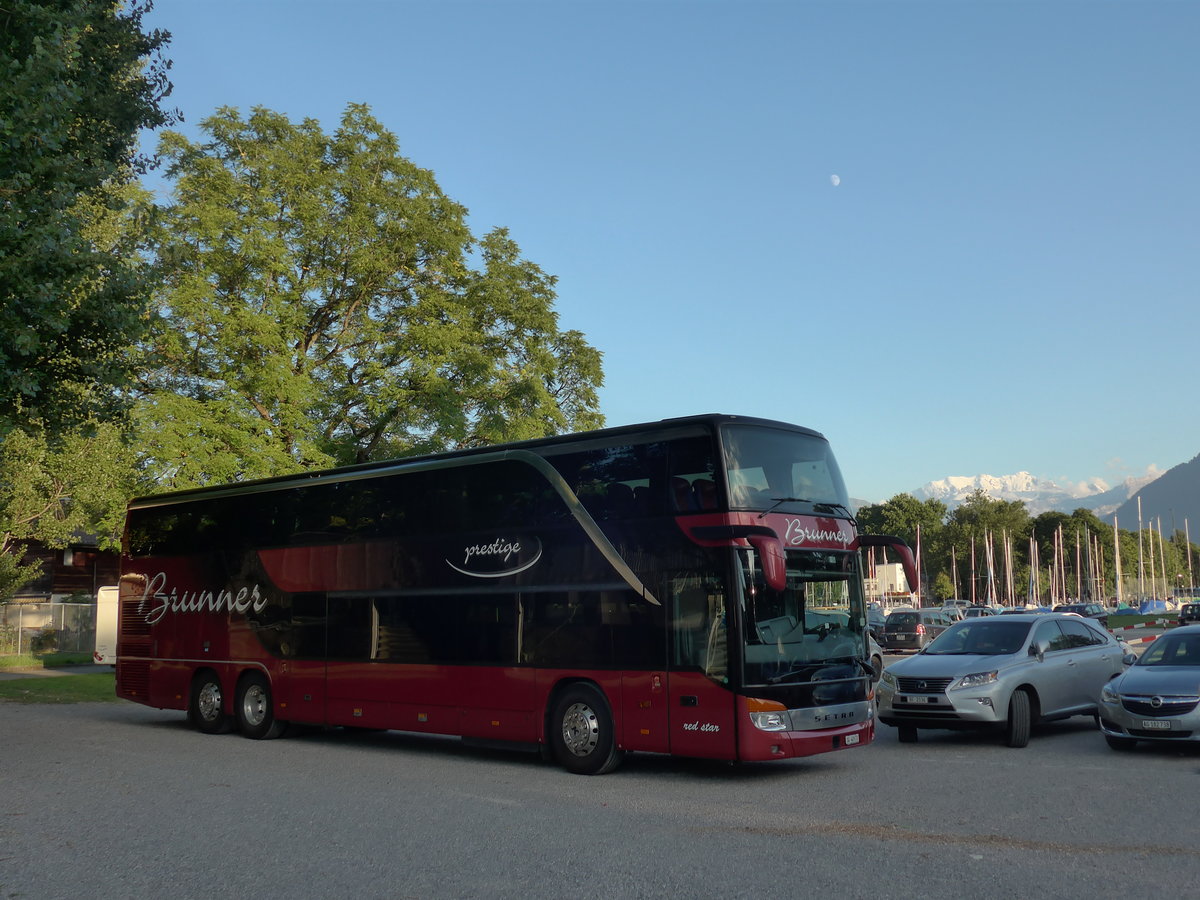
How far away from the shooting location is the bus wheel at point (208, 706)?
18891 millimetres

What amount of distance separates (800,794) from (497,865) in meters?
4.57

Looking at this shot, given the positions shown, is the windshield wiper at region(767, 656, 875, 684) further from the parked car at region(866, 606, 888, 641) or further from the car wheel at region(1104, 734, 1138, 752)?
the parked car at region(866, 606, 888, 641)

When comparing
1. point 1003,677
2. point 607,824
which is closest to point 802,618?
point 1003,677

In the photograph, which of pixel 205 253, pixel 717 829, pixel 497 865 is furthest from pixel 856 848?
pixel 205 253

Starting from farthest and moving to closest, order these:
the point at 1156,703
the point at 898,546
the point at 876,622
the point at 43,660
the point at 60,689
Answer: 1. the point at 876,622
2. the point at 43,660
3. the point at 60,689
4. the point at 898,546
5. the point at 1156,703

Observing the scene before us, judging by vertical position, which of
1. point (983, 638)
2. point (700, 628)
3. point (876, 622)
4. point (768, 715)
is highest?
point (700, 628)

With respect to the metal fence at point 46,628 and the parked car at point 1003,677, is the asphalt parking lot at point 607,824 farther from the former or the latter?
the metal fence at point 46,628

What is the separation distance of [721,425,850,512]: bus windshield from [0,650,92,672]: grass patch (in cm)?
3053

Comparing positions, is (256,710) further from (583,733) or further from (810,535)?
(810,535)

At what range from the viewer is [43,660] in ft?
124

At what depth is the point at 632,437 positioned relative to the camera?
13477 millimetres

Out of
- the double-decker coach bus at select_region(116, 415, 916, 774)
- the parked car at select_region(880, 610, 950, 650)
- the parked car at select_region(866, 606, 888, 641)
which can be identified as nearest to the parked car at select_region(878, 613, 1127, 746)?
the double-decker coach bus at select_region(116, 415, 916, 774)

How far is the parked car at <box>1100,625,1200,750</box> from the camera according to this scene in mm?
13195

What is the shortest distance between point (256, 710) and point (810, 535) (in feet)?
33.2
